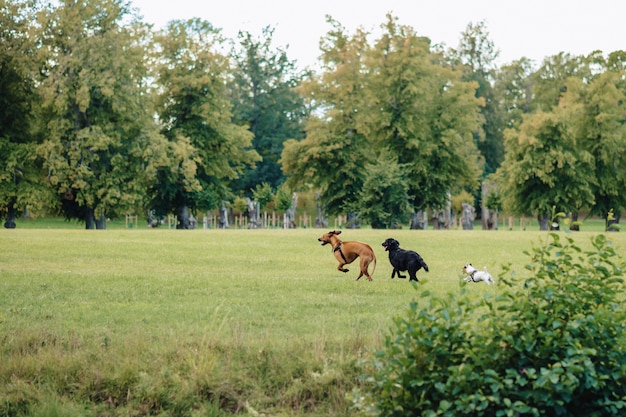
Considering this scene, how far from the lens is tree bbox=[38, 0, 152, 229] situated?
51.8 metres

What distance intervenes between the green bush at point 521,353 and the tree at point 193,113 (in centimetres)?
5218

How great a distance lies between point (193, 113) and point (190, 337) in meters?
52.8

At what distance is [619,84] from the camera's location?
73.4 metres

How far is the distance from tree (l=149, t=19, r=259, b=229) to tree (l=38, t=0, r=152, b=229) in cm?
472

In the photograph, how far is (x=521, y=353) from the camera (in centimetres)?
753

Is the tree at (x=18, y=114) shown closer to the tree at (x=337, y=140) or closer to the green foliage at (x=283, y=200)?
the tree at (x=337, y=140)

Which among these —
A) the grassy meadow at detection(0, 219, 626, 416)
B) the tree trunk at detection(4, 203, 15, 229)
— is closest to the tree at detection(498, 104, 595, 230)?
the tree trunk at detection(4, 203, 15, 229)

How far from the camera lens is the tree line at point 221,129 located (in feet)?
172

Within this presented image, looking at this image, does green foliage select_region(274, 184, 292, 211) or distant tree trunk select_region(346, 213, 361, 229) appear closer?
distant tree trunk select_region(346, 213, 361, 229)

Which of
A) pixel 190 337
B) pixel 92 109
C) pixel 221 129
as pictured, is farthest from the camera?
pixel 221 129

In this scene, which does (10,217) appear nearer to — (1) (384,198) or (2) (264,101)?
(1) (384,198)

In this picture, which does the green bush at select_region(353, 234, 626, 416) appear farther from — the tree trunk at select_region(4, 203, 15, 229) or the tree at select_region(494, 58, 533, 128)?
the tree at select_region(494, 58, 533, 128)

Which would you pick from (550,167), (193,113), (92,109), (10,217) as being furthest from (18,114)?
(550,167)

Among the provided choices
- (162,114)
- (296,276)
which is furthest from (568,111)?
(296,276)
